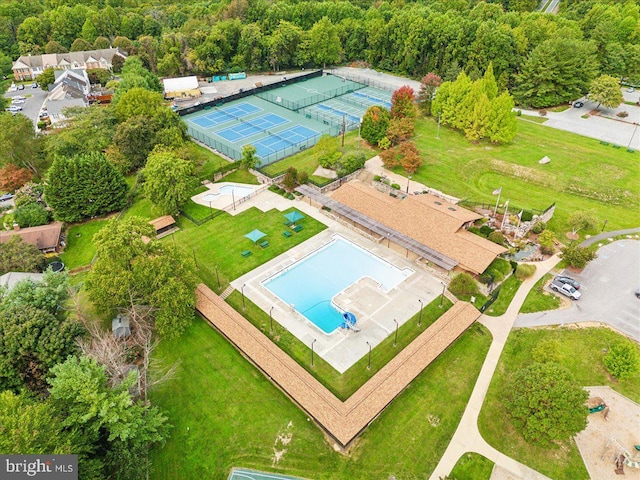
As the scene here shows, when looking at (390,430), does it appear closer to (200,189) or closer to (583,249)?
(583,249)

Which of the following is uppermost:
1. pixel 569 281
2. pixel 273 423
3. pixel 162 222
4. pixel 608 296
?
pixel 569 281

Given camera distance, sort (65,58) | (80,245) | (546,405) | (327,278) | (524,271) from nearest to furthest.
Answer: (546,405) < (524,271) < (327,278) < (80,245) < (65,58)

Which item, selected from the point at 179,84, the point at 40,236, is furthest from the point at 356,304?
the point at 179,84

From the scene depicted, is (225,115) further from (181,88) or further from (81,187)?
(81,187)

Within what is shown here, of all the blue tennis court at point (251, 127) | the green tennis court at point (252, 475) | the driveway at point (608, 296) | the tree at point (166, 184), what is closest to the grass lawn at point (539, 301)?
the driveway at point (608, 296)

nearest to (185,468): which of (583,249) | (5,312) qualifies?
(5,312)

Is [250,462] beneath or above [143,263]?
beneath
